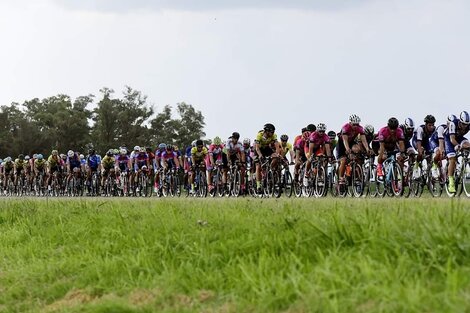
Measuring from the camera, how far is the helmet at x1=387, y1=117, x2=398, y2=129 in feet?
61.5

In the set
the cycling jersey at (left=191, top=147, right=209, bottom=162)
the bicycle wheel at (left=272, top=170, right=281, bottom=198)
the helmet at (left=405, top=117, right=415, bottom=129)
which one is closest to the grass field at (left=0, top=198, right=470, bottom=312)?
the helmet at (left=405, top=117, right=415, bottom=129)

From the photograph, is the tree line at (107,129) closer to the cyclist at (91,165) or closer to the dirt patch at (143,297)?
the cyclist at (91,165)

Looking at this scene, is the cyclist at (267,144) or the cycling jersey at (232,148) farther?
the cycling jersey at (232,148)

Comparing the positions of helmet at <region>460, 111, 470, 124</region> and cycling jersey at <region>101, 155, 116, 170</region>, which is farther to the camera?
cycling jersey at <region>101, 155, 116, 170</region>

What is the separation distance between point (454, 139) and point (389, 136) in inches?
95.8

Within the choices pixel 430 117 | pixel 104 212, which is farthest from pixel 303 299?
pixel 430 117

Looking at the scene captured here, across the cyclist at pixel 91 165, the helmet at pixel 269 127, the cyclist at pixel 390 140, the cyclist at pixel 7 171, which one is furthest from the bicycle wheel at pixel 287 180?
the cyclist at pixel 7 171

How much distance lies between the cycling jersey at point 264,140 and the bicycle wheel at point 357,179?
9.69 feet

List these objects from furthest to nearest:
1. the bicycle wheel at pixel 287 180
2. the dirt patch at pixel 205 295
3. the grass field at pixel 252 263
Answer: the bicycle wheel at pixel 287 180 < the dirt patch at pixel 205 295 < the grass field at pixel 252 263

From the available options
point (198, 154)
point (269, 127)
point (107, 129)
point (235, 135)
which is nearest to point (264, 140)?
point (269, 127)

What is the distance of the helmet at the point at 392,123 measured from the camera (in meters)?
18.8

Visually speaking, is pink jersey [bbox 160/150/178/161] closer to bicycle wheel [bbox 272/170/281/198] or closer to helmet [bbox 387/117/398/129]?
bicycle wheel [bbox 272/170/281/198]

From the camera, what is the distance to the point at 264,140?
74.1 feet

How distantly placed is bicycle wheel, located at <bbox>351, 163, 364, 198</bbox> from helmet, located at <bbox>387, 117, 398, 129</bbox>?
72.9 inches
